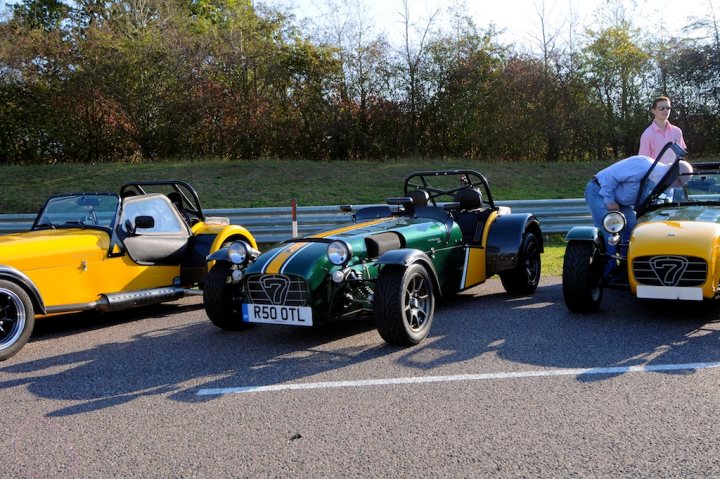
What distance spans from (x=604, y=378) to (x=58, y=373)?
3925mm

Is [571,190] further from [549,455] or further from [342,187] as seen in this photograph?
[549,455]

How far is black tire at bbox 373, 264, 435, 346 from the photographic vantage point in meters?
5.46

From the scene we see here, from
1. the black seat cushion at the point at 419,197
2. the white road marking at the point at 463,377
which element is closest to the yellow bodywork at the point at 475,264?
the black seat cushion at the point at 419,197

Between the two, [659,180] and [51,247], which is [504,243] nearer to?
[659,180]

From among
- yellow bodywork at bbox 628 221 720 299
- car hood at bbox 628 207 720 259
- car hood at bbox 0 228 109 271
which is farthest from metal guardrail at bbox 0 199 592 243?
yellow bodywork at bbox 628 221 720 299

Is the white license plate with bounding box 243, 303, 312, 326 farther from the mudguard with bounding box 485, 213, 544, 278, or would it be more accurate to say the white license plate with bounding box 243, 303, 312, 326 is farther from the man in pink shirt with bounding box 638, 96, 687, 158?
the man in pink shirt with bounding box 638, 96, 687, 158

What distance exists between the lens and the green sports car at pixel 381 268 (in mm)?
5691

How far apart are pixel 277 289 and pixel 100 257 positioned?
213 centimetres

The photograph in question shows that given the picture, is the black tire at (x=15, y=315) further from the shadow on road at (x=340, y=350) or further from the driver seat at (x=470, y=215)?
the driver seat at (x=470, y=215)

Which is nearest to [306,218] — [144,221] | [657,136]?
[144,221]

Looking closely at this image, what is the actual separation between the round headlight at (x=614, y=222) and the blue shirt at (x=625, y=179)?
2.11ft

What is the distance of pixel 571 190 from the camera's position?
51.2ft

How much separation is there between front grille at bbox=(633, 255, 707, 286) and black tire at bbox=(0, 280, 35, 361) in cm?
529

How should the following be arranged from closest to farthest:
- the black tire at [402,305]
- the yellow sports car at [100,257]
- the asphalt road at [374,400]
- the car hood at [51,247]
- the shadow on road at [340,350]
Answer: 1. the asphalt road at [374,400]
2. the shadow on road at [340,350]
3. the black tire at [402,305]
4. the yellow sports car at [100,257]
5. the car hood at [51,247]
